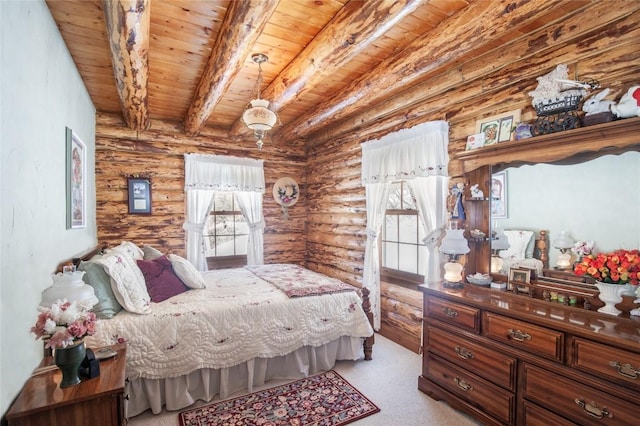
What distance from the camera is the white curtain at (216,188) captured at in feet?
15.6

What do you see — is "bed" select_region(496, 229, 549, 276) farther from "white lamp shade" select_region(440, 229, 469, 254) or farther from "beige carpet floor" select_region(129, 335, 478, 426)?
"beige carpet floor" select_region(129, 335, 478, 426)

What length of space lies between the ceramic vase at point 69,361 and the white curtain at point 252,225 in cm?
354

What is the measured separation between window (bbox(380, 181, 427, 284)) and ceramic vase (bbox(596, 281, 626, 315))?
1739 mm

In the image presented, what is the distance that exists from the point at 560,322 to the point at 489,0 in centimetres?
195

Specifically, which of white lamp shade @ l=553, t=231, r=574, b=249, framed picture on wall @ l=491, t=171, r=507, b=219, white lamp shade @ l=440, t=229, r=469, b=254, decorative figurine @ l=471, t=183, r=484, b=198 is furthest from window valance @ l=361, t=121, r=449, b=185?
white lamp shade @ l=553, t=231, r=574, b=249

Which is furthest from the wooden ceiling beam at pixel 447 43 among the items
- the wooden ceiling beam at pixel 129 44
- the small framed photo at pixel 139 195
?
the small framed photo at pixel 139 195

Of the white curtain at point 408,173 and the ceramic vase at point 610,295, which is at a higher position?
the white curtain at point 408,173

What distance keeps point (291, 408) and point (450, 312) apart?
1.44 metres

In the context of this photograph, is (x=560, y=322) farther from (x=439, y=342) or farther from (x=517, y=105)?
(x=517, y=105)

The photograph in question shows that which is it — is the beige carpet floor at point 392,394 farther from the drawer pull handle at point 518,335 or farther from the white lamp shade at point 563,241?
the white lamp shade at point 563,241

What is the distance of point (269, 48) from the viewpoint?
2.71 metres

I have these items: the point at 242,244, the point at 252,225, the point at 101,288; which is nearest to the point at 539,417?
the point at 101,288

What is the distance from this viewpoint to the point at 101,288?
245 cm

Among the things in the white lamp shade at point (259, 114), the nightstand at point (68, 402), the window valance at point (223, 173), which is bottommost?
the nightstand at point (68, 402)
